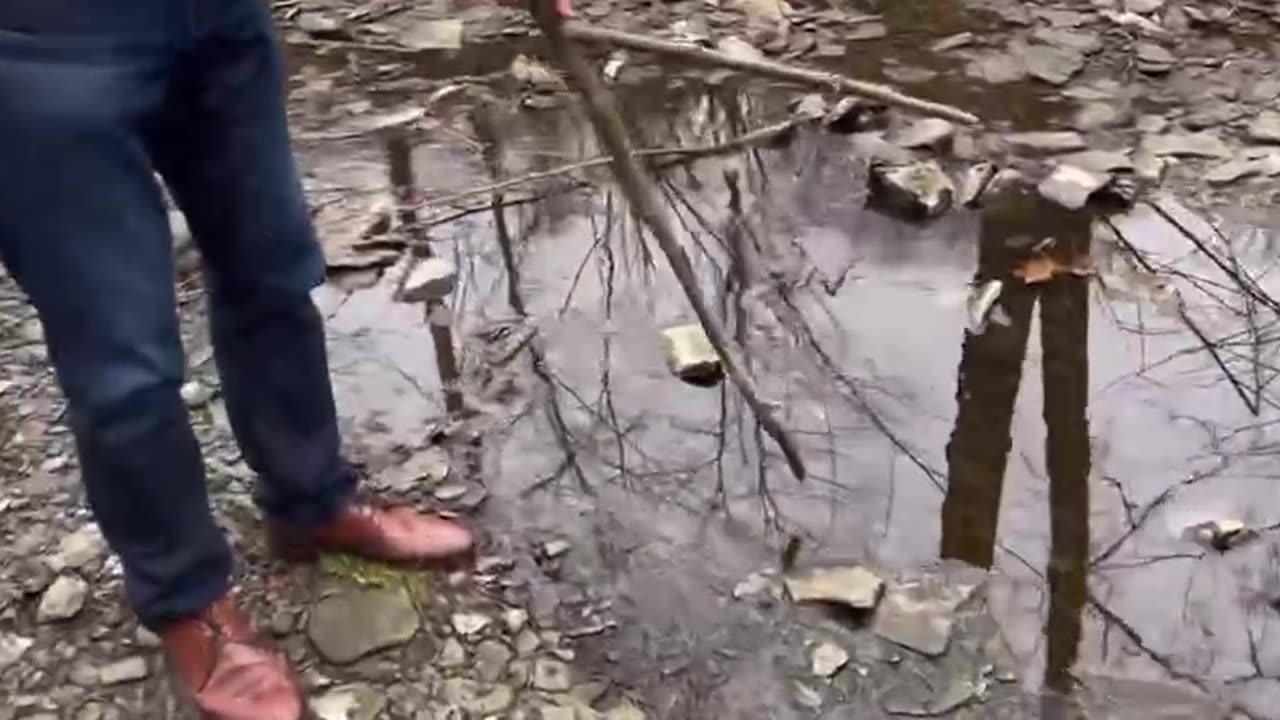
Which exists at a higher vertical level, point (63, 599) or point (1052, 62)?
point (1052, 62)

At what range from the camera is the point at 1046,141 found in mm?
3260

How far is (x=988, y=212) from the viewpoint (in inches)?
121

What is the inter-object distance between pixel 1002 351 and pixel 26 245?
5.58 ft

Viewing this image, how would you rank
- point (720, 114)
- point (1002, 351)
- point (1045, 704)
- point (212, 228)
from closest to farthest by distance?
point (212, 228)
point (1045, 704)
point (1002, 351)
point (720, 114)

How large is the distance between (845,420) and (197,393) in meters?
1.11

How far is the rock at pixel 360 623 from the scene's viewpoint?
217 cm

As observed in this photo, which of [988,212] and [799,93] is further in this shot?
[799,93]

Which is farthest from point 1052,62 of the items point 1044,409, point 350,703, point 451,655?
point 350,703

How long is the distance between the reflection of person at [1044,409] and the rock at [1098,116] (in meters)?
0.33

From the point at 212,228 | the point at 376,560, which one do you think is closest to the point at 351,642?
the point at 376,560

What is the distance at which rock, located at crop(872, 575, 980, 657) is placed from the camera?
2160mm

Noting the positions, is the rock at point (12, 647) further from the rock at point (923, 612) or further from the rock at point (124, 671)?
the rock at point (923, 612)

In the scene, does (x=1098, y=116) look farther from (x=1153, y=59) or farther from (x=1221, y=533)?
(x=1221, y=533)

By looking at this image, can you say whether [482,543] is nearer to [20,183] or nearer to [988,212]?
[20,183]
